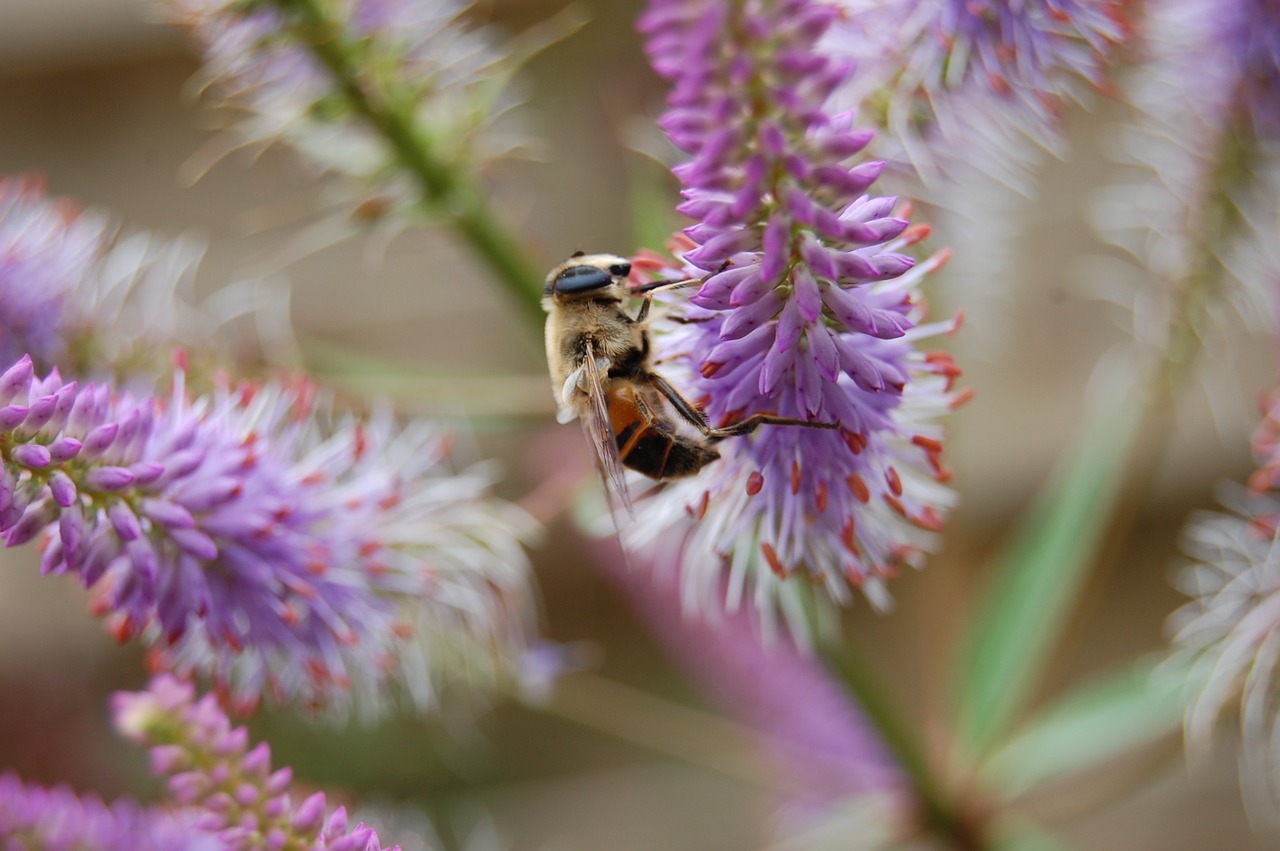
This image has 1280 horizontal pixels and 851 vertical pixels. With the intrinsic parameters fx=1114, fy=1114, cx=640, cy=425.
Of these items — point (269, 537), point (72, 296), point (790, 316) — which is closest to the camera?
point (790, 316)

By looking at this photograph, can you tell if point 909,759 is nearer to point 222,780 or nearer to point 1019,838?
point 1019,838

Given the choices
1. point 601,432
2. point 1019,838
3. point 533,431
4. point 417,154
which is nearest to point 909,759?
point 1019,838

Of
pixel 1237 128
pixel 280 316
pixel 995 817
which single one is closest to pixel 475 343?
pixel 280 316

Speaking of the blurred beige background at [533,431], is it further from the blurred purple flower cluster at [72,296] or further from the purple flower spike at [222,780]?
the purple flower spike at [222,780]

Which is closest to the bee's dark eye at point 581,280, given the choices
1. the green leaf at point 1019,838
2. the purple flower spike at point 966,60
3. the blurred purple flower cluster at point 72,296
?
the purple flower spike at point 966,60

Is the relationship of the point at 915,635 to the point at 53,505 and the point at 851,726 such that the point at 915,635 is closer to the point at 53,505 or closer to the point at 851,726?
the point at 851,726

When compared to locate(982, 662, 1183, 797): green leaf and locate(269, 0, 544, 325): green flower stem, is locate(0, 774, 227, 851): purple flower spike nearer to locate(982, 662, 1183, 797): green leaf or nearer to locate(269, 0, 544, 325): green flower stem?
locate(269, 0, 544, 325): green flower stem

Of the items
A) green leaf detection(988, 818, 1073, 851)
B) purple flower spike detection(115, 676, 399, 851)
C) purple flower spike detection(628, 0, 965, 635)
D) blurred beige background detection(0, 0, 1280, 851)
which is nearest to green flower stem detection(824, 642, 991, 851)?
green leaf detection(988, 818, 1073, 851)
